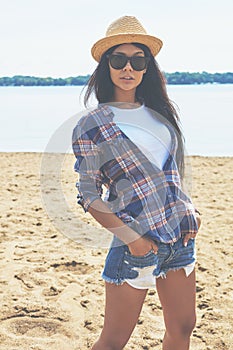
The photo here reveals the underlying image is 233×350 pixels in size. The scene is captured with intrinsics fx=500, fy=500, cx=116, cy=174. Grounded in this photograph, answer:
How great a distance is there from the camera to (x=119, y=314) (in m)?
1.90

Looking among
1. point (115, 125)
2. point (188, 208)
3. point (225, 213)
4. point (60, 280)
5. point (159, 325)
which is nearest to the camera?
point (115, 125)

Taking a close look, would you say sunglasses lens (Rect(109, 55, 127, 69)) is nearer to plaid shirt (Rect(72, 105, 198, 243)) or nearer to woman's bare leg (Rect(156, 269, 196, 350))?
plaid shirt (Rect(72, 105, 198, 243))

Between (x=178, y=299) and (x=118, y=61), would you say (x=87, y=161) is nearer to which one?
(x=118, y=61)

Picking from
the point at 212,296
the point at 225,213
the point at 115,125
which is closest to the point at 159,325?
the point at 212,296

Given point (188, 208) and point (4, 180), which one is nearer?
point (188, 208)

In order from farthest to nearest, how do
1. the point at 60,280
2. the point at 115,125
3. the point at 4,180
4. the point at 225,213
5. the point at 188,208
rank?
the point at 4,180 < the point at 225,213 < the point at 60,280 < the point at 188,208 < the point at 115,125

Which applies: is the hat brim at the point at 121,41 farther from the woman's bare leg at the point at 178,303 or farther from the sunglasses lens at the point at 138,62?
the woman's bare leg at the point at 178,303

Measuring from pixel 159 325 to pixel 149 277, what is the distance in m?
1.29

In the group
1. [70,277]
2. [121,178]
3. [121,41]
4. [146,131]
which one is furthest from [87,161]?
[70,277]

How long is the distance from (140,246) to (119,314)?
29 centimetres

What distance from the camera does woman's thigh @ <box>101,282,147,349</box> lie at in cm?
189

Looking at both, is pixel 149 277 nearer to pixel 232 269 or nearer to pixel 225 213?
pixel 232 269

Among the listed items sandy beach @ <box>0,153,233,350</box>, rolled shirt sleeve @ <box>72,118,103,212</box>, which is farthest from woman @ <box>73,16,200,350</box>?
sandy beach @ <box>0,153,233,350</box>

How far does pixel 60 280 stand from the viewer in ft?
11.9
